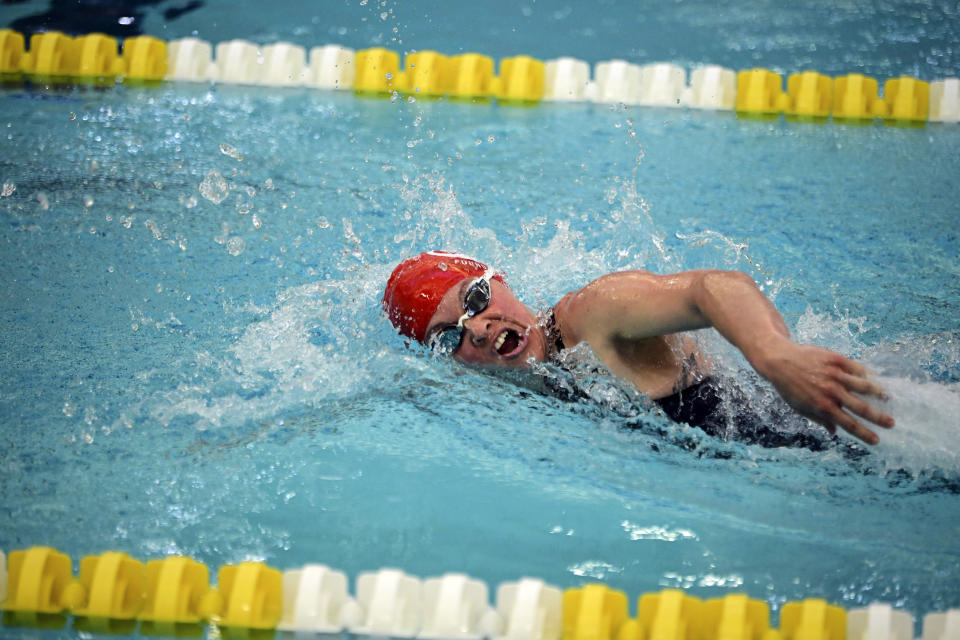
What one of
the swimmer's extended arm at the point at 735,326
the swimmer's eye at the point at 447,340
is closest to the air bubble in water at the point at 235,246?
the swimmer's eye at the point at 447,340

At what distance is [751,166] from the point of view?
443 centimetres

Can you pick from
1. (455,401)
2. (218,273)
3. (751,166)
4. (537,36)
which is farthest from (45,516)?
(537,36)

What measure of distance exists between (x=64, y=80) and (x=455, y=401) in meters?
3.81

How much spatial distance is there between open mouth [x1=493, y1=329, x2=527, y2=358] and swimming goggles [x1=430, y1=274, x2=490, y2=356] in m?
0.09

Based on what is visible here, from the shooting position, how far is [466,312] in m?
2.46

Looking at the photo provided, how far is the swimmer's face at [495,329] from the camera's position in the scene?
2.42 meters

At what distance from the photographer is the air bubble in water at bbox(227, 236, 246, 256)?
3.68 m

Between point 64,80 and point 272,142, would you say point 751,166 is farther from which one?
point 64,80

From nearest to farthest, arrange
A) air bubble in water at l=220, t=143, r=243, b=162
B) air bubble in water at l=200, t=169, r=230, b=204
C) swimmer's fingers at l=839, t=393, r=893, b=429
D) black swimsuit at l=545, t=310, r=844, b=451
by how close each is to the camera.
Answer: swimmer's fingers at l=839, t=393, r=893, b=429, black swimsuit at l=545, t=310, r=844, b=451, air bubble in water at l=200, t=169, r=230, b=204, air bubble in water at l=220, t=143, r=243, b=162

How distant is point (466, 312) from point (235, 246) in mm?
1577

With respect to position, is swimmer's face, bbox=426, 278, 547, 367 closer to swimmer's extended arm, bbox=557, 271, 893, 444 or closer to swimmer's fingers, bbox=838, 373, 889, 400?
swimmer's extended arm, bbox=557, 271, 893, 444

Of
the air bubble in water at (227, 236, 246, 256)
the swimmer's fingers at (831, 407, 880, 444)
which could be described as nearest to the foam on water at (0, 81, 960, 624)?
the air bubble in water at (227, 236, 246, 256)

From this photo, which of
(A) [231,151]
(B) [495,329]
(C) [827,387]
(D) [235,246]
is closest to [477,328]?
(B) [495,329]

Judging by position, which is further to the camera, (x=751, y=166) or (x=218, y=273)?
(x=751, y=166)
